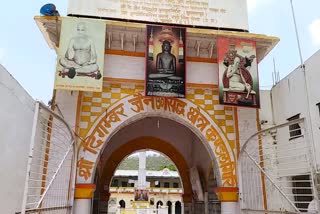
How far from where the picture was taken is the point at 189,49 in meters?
6.15

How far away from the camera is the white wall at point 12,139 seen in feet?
10.9

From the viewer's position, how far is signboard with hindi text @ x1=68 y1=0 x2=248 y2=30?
6.07 meters

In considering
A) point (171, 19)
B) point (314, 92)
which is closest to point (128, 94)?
point (171, 19)

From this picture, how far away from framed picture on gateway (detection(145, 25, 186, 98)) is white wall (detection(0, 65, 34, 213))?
7.41 feet

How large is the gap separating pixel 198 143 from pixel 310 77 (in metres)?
3.79

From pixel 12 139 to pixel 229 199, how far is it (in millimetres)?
3761

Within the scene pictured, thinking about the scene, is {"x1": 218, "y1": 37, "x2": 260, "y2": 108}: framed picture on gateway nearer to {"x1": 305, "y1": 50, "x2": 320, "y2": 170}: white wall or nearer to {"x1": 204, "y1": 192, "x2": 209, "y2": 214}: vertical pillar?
{"x1": 305, "y1": 50, "x2": 320, "y2": 170}: white wall

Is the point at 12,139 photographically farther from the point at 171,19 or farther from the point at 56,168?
the point at 171,19

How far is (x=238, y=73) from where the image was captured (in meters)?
5.81

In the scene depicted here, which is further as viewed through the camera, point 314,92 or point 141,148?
point 141,148

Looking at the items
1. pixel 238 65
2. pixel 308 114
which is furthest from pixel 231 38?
pixel 308 114

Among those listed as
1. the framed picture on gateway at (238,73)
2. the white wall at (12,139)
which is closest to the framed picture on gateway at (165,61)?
the framed picture on gateway at (238,73)

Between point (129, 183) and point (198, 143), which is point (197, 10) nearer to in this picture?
point (198, 143)

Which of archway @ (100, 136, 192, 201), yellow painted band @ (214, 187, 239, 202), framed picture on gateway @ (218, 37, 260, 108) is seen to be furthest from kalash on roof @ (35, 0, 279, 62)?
archway @ (100, 136, 192, 201)
